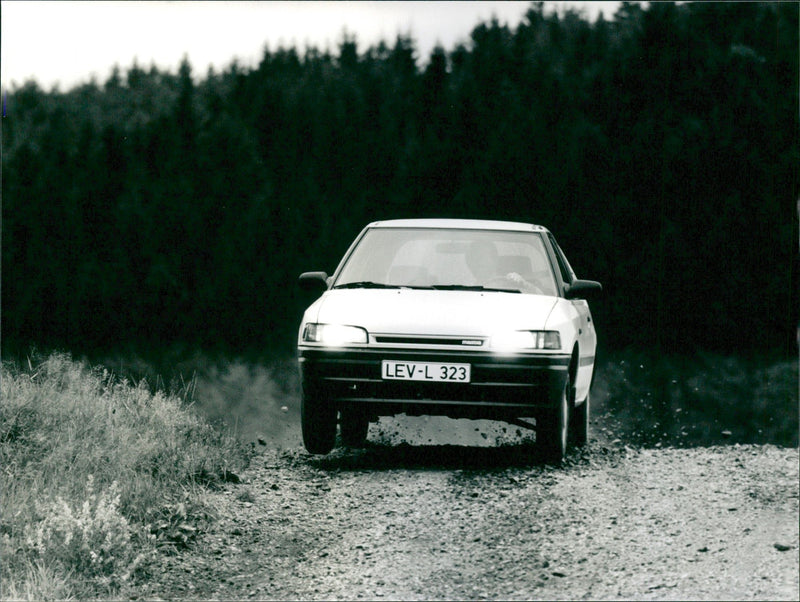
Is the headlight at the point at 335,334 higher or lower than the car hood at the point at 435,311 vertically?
lower

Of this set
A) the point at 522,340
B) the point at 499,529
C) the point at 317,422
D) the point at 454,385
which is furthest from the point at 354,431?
the point at 499,529

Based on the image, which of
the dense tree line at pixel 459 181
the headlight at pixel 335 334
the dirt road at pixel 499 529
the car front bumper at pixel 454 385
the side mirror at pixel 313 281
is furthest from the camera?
the dense tree line at pixel 459 181

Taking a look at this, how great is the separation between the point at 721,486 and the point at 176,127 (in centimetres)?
3957

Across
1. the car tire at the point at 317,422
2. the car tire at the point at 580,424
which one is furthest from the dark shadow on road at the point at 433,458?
the car tire at the point at 580,424

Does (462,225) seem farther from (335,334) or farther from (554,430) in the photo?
(554,430)

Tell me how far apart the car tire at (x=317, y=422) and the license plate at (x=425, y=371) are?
561 millimetres

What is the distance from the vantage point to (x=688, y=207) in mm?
31828

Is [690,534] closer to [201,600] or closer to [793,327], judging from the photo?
[201,600]

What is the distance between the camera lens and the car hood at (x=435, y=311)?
7.18 meters

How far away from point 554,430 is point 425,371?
109 cm

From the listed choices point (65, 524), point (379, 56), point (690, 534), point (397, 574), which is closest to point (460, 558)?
point (397, 574)

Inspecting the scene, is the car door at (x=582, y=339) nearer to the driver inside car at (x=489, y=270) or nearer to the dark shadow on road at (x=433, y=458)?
the driver inside car at (x=489, y=270)

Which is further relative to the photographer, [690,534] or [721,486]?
[721,486]

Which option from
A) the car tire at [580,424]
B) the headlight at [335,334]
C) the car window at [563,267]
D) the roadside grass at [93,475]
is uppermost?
the car window at [563,267]
